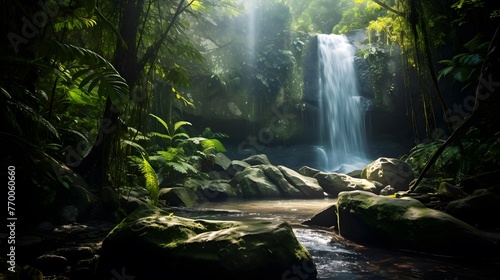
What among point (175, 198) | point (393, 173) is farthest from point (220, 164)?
point (393, 173)

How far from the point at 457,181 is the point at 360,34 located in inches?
542

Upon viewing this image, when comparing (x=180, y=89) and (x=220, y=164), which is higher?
(x=180, y=89)

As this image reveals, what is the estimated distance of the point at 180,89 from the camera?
540 inches

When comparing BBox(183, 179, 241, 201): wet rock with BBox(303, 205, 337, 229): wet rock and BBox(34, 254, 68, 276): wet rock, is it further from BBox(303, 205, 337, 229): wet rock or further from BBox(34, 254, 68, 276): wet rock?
BBox(34, 254, 68, 276): wet rock

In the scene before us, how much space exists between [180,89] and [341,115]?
784cm

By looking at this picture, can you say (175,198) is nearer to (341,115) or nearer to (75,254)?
(75,254)

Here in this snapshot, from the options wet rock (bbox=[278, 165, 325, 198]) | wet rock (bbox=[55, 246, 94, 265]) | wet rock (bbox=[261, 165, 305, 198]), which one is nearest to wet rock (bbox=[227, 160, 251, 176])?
wet rock (bbox=[261, 165, 305, 198])

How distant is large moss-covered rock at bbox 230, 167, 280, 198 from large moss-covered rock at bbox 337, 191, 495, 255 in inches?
199

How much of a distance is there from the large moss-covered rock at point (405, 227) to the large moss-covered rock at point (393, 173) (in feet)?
18.9

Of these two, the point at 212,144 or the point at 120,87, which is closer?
the point at 120,87

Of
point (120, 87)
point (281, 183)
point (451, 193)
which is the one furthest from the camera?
point (281, 183)

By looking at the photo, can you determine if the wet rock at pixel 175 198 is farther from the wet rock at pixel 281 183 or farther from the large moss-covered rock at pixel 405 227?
the large moss-covered rock at pixel 405 227

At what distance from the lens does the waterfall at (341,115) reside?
15.8 metres

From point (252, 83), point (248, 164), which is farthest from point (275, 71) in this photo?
point (248, 164)
